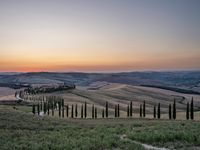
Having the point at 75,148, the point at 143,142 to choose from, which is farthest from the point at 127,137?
the point at 75,148

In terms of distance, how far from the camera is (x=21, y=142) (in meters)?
21.1

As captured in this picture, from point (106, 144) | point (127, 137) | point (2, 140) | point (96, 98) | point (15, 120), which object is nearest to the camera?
point (106, 144)

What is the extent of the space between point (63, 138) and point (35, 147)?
353cm

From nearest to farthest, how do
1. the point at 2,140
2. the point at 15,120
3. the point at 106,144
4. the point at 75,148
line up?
the point at 75,148 → the point at 106,144 → the point at 2,140 → the point at 15,120

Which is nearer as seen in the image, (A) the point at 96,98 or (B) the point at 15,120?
(B) the point at 15,120

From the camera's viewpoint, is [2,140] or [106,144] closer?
[106,144]

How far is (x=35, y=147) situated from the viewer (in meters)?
19.2

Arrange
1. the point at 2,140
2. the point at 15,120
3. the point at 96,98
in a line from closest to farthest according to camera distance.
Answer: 1. the point at 2,140
2. the point at 15,120
3. the point at 96,98

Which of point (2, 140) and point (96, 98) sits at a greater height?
point (2, 140)

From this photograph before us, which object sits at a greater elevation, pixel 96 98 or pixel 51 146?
pixel 51 146

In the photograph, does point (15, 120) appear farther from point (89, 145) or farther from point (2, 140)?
point (89, 145)

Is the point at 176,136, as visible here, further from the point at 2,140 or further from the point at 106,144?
the point at 2,140

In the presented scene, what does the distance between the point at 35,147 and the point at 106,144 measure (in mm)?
3802

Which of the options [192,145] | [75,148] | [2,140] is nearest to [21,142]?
[2,140]
